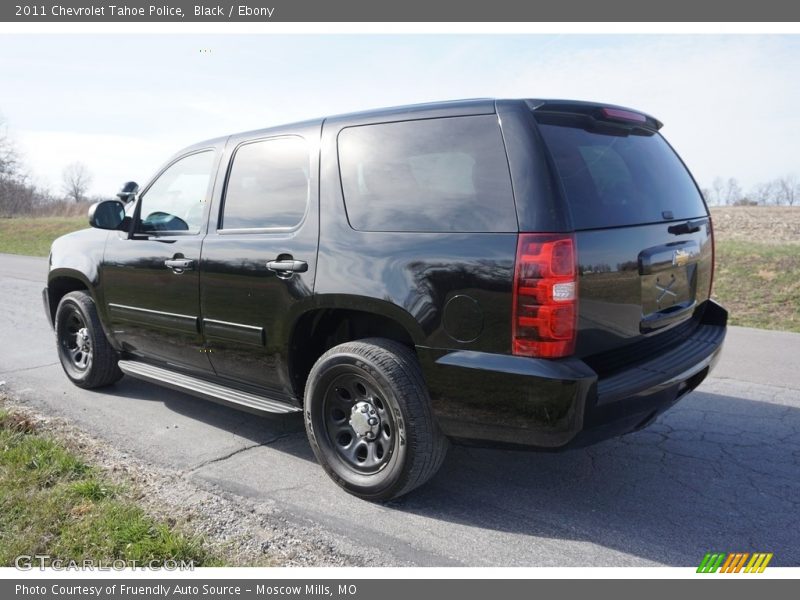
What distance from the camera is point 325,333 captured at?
362 centimetres

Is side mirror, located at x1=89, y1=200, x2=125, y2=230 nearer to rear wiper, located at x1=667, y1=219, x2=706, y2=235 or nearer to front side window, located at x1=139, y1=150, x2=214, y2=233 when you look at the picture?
front side window, located at x1=139, y1=150, x2=214, y2=233

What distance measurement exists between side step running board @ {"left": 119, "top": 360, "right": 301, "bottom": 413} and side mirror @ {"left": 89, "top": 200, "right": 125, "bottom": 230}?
1.07 m

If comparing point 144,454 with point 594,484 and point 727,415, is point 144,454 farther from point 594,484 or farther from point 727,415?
point 727,415

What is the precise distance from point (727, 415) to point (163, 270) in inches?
162

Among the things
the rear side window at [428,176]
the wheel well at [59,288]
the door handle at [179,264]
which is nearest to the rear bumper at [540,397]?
the rear side window at [428,176]

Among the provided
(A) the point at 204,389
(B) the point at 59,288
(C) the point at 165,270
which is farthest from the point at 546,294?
(B) the point at 59,288

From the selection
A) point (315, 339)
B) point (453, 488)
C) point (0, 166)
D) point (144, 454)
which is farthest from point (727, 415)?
point (0, 166)

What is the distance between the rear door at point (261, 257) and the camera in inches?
137

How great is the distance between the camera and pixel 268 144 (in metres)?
3.86

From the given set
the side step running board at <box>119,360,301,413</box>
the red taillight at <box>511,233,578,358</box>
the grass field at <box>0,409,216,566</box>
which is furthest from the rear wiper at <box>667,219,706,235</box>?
the grass field at <box>0,409,216,566</box>

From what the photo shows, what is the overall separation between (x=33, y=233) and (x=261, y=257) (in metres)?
33.1

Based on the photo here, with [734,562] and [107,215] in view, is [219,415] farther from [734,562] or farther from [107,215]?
[734,562]

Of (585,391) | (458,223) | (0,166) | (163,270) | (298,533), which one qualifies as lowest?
(298,533)

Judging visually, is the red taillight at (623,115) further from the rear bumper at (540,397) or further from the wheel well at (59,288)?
the wheel well at (59,288)
